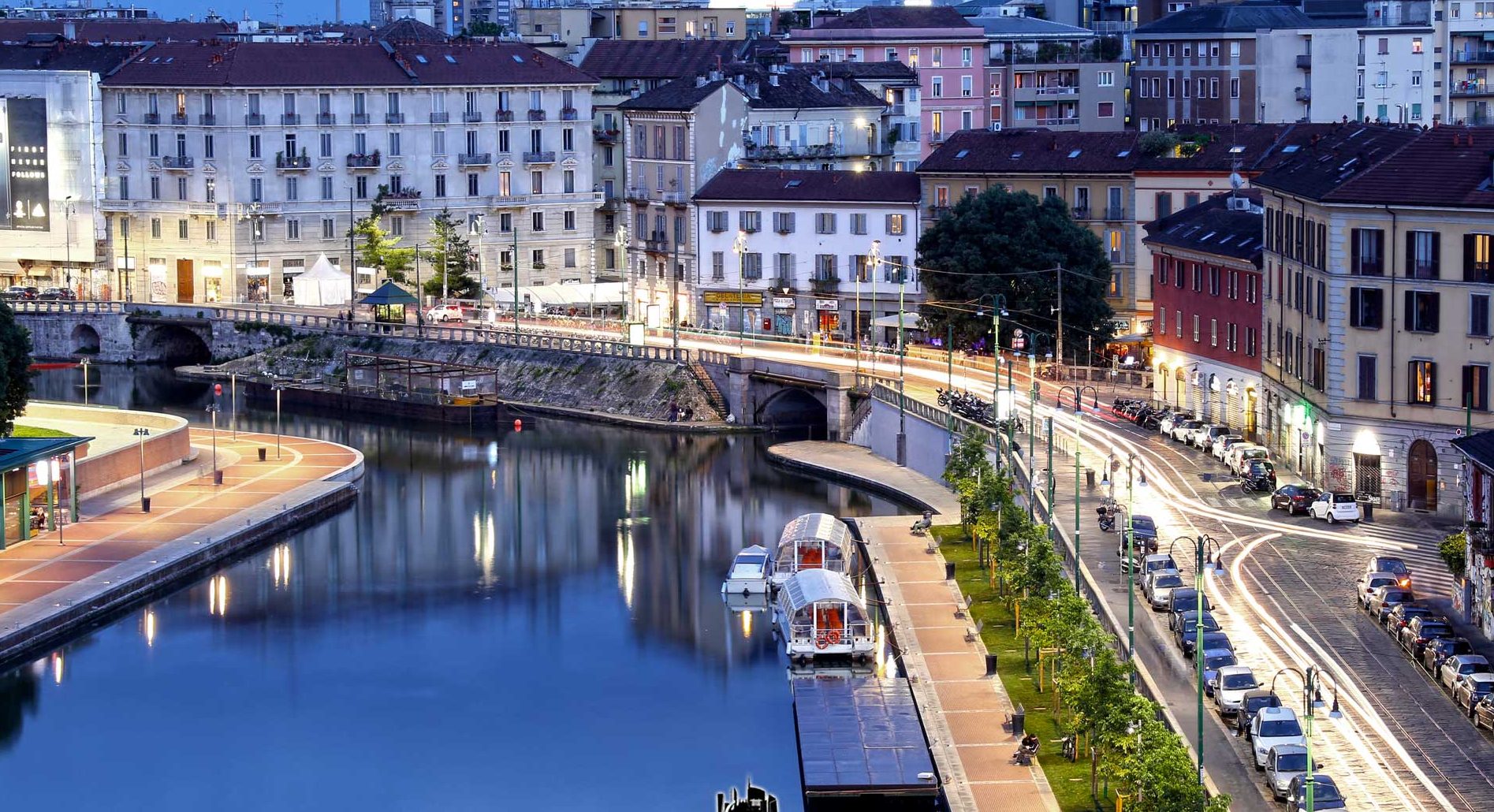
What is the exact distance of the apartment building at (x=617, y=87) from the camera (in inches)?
7121

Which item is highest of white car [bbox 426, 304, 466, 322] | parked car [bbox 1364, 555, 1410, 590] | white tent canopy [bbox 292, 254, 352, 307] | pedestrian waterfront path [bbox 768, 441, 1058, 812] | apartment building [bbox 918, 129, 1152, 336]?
apartment building [bbox 918, 129, 1152, 336]

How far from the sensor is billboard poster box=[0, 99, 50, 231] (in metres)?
171

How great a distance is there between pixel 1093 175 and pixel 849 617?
67.4m

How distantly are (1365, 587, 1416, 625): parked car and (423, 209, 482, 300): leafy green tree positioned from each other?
9710cm

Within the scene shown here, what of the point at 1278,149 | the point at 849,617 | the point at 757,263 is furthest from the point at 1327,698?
the point at 757,263

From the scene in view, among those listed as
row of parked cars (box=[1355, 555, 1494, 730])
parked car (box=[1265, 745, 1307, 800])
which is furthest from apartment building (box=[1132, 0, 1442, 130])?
parked car (box=[1265, 745, 1307, 800])

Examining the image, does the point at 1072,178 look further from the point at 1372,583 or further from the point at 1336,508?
the point at 1372,583

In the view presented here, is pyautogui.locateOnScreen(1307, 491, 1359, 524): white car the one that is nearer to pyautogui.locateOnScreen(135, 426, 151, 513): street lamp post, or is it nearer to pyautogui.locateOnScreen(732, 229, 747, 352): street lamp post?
pyautogui.locateOnScreen(135, 426, 151, 513): street lamp post

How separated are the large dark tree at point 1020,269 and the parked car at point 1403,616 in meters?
56.5

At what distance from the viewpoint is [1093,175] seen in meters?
147

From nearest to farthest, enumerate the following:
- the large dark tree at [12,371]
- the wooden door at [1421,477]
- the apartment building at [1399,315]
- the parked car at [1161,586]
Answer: the parked car at [1161,586], the apartment building at [1399,315], the wooden door at [1421,477], the large dark tree at [12,371]

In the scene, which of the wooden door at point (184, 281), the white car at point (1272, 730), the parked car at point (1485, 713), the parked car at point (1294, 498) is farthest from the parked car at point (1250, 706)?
the wooden door at point (184, 281)

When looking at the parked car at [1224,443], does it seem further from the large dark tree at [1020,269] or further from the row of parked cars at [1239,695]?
the large dark tree at [1020,269]

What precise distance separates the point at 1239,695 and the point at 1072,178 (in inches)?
3234
